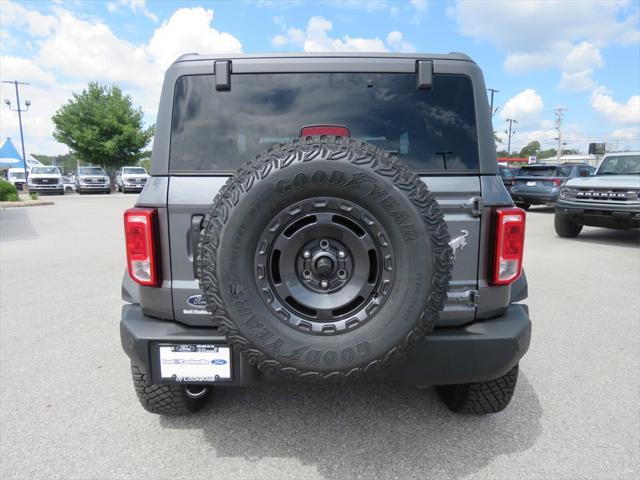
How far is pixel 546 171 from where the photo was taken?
14125mm

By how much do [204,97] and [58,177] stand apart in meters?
29.5

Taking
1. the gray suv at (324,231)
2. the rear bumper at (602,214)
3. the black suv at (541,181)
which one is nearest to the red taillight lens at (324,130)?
the gray suv at (324,231)

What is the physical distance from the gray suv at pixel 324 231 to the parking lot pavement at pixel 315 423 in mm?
349

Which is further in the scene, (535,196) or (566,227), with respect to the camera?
(535,196)

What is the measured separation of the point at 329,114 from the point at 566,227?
896 centimetres

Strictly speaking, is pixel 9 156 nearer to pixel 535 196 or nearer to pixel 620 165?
pixel 535 196

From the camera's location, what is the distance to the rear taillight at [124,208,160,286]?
2.11 metres

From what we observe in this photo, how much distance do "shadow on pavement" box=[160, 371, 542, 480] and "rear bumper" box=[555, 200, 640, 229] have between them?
22.0ft

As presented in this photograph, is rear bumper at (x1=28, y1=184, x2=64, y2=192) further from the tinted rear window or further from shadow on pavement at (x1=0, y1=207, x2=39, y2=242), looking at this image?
the tinted rear window

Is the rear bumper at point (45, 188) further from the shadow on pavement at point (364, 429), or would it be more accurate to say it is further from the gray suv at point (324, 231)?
the gray suv at point (324, 231)

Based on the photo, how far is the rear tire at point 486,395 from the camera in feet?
8.20

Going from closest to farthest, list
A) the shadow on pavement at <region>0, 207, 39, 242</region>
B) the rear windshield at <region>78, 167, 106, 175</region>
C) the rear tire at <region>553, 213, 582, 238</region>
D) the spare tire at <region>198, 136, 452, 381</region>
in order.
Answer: the spare tire at <region>198, 136, 452, 381</region> < the rear tire at <region>553, 213, 582, 238</region> < the shadow on pavement at <region>0, 207, 39, 242</region> < the rear windshield at <region>78, 167, 106, 175</region>

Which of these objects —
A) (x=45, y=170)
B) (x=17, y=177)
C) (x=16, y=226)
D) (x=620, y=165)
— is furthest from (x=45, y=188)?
(x=620, y=165)

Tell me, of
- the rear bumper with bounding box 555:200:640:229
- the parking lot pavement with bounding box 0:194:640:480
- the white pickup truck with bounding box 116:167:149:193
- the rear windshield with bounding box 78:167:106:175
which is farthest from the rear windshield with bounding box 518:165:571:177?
the rear windshield with bounding box 78:167:106:175
